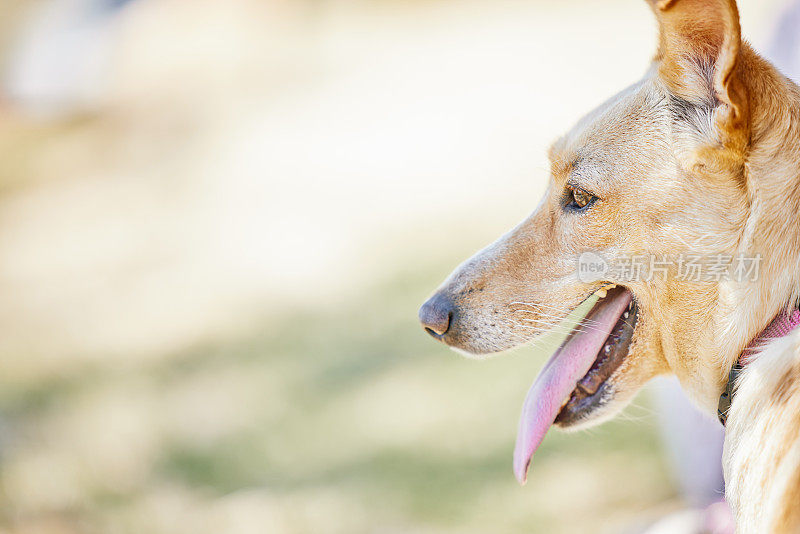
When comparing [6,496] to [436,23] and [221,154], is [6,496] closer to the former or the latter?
[221,154]

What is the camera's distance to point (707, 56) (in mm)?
1904

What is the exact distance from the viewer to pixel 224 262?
7.30m

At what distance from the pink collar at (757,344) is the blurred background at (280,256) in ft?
3.27

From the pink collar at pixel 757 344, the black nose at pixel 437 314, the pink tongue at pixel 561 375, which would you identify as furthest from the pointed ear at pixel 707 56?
the black nose at pixel 437 314

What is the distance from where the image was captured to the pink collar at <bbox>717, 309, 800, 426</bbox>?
1806 mm

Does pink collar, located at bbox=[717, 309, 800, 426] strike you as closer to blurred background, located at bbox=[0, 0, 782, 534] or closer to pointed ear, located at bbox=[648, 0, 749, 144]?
pointed ear, located at bbox=[648, 0, 749, 144]

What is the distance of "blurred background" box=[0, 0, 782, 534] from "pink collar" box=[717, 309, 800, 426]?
1.00 metres

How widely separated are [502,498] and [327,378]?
5.88ft

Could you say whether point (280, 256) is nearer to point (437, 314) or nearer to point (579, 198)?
point (437, 314)

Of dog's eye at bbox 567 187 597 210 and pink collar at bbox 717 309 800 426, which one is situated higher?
dog's eye at bbox 567 187 597 210

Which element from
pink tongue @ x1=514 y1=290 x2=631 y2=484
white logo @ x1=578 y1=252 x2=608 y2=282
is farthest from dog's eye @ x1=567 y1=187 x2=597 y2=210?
pink tongue @ x1=514 y1=290 x2=631 y2=484

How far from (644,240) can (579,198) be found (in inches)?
9.1

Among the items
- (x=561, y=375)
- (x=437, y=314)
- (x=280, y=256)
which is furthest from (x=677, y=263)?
(x=280, y=256)

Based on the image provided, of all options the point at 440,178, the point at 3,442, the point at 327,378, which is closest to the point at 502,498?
the point at 327,378
